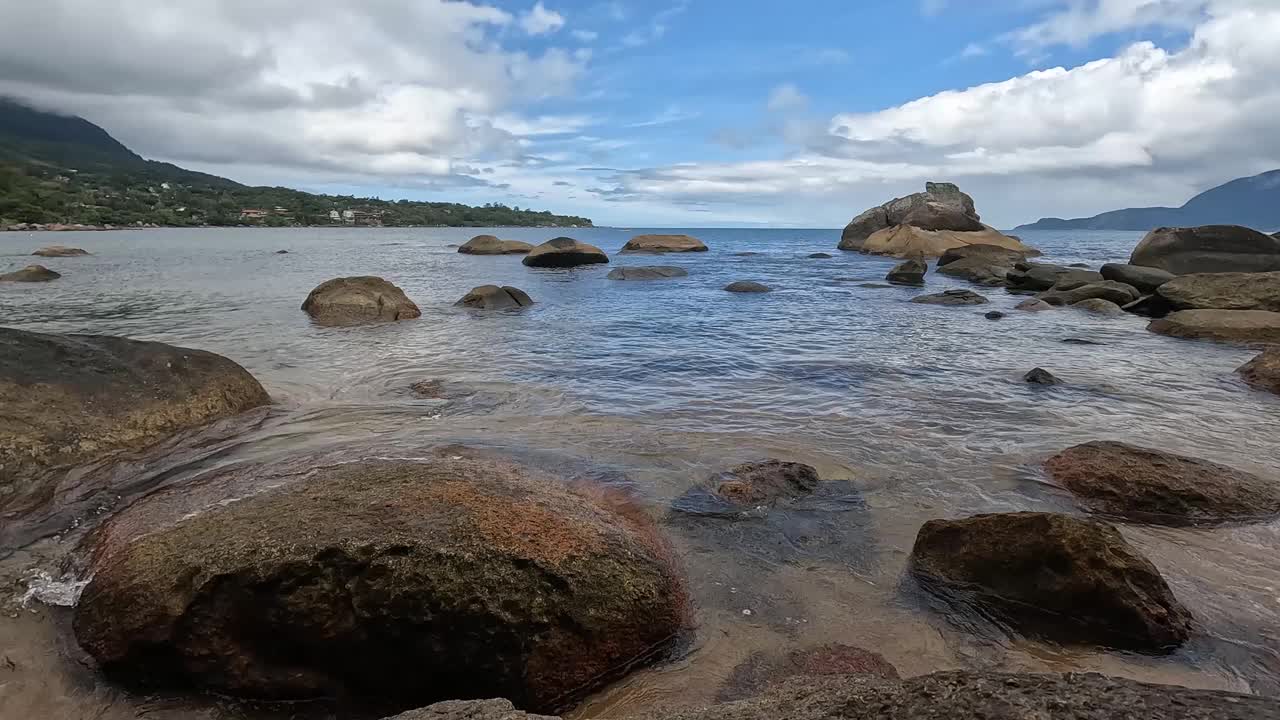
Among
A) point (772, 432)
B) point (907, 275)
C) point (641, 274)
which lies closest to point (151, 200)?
point (641, 274)

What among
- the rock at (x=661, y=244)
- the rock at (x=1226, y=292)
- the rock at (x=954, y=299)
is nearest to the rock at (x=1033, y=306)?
the rock at (x=954, y=299)

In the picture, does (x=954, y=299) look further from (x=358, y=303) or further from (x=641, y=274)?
(x=358, y=303)

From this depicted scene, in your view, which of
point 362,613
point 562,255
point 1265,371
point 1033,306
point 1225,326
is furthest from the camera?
point 562,255

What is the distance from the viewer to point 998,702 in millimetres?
1989

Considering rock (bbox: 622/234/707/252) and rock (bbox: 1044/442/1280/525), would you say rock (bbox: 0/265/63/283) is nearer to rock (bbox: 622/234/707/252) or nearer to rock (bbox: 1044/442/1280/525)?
rock (bbox: 1044/442/1280/525)

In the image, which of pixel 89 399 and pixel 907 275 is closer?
pixel 89 399

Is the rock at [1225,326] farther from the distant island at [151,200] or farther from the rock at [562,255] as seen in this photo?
the distant island at [151,200]

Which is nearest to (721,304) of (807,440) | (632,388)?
(632,388)

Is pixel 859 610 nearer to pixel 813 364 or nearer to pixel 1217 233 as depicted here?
pixel 813 364

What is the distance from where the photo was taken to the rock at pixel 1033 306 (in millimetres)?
19828

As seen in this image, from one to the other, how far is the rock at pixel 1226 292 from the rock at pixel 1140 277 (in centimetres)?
291

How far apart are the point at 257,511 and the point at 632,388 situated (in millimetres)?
6527

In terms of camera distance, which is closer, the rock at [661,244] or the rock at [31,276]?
the rock at [31,276]

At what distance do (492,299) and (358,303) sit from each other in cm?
418
